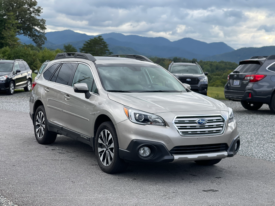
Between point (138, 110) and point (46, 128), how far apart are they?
3.02 metres

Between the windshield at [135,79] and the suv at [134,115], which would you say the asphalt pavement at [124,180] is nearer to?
the suv at [134,115]

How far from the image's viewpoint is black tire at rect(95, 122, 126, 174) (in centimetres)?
557

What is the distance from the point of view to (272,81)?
13391 mm

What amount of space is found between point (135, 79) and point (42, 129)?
2462 millimetres

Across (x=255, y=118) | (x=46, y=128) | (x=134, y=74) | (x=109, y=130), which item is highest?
(x=134, y=74)

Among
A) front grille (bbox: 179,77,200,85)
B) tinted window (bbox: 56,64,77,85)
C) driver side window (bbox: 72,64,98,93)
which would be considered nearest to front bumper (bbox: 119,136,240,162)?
driver side window (bbox: 72,64,98,93)

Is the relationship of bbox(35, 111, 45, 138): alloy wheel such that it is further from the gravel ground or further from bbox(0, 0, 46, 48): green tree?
bbox(0, 0, 46, 48): green tree

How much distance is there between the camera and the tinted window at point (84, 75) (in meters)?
6.55

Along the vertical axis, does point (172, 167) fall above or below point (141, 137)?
below

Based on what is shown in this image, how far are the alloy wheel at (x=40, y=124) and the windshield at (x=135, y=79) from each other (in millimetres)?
2016

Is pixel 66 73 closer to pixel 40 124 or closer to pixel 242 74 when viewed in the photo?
pixel 40 124

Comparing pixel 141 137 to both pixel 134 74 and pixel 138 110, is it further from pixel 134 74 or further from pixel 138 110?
pixel 134 74

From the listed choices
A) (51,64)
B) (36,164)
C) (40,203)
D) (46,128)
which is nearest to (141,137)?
(40,203)

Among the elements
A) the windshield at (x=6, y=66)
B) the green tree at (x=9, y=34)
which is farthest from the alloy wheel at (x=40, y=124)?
the green tree at (x=9, y=34)
